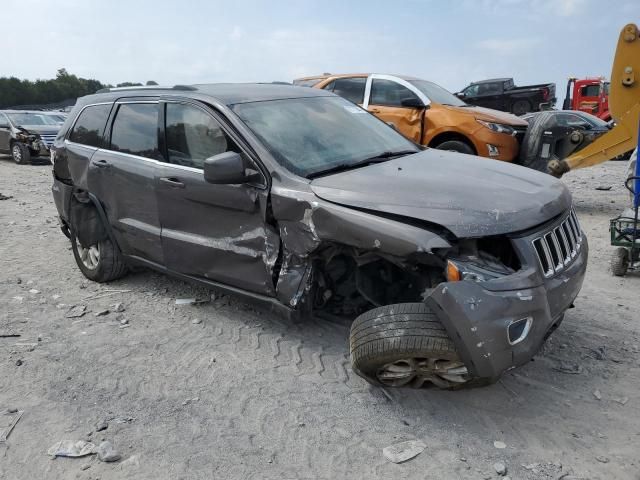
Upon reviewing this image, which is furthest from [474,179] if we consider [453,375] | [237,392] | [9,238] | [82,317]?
[9,238]

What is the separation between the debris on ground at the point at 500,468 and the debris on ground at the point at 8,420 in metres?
2.45

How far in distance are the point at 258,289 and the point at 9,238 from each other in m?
4.83

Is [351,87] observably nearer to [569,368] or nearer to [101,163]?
[101,163]

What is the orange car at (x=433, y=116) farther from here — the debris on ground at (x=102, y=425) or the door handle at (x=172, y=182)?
the debris on ground at (x=102, y=425)

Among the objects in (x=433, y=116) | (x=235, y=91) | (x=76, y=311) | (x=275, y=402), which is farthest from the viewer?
(x=433, y=116)

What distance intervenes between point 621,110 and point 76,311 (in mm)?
6273

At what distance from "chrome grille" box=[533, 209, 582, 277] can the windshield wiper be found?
120 cm

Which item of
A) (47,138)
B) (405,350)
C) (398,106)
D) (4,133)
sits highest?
(398,106)

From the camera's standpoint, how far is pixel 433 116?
25.8ft

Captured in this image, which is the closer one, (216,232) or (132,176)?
(216,232)

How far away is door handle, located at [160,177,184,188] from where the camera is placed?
3.87m

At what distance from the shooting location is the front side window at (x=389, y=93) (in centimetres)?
824

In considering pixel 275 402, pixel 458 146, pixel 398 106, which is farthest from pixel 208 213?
pixel 398 106

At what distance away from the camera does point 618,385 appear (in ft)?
10.3
